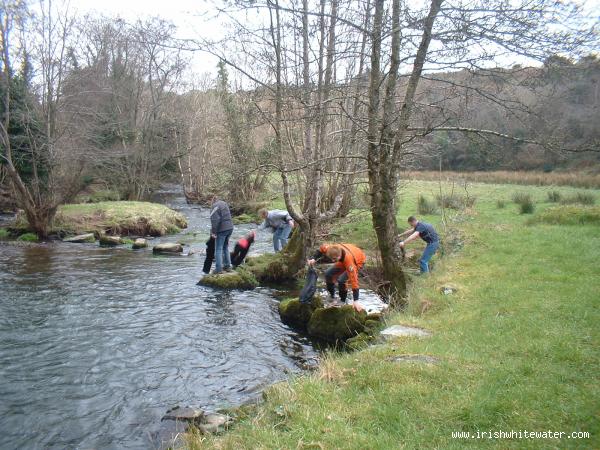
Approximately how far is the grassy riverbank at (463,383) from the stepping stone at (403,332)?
0.19m

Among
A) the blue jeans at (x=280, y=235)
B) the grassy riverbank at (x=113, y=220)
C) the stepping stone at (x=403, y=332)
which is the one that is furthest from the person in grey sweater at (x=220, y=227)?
the grassy riverbank at (x=113, y=220)

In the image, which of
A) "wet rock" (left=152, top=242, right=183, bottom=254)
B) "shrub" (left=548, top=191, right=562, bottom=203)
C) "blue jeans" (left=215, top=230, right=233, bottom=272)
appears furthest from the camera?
"shrub" (left=548, top=191, right=562, bottom=203)

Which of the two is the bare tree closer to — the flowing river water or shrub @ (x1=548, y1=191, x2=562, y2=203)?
the flowing river water

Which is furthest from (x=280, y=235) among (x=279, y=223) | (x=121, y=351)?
(x=121, y=351)

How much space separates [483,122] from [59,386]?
8037mm

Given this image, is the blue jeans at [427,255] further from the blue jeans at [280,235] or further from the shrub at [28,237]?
the shrub at [28,237]

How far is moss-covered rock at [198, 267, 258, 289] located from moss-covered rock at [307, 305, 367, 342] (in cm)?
364

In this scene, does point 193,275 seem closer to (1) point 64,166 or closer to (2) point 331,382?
(2) point 331,382

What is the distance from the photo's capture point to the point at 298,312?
909 cm

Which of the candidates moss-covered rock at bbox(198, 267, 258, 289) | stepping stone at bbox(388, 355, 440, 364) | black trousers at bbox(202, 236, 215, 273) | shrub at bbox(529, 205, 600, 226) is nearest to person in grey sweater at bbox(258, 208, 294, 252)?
black trousers at bbox(202, 236, 215, 273)

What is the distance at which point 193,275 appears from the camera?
42.3 feet

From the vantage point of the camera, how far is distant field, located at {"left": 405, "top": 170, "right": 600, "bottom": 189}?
28938 mm

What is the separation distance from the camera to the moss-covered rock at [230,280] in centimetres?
1163

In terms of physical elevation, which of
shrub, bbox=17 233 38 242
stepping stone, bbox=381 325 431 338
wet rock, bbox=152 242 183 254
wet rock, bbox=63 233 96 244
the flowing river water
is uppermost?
shrub, bbox=17 233 38 242
